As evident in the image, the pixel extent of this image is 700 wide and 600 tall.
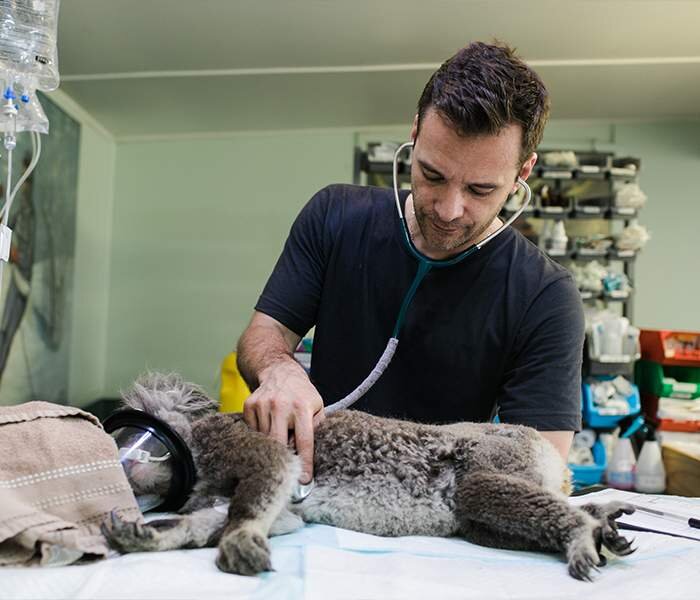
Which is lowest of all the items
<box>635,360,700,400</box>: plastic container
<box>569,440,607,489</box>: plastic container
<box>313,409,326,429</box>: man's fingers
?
<box>569,440,607,489</box>: plastic container

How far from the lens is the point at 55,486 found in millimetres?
977

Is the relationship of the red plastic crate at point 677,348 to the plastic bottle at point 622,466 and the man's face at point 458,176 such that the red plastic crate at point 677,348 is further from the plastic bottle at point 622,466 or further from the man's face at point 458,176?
the man's face at point 458,176

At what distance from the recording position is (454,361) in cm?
159

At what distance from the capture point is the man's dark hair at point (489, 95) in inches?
51.1

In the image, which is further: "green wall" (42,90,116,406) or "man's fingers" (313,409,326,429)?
"green wall" (42,90,116,406)

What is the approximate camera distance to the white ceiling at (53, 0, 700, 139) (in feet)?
11.2

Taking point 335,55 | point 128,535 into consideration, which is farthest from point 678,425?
point 128,535

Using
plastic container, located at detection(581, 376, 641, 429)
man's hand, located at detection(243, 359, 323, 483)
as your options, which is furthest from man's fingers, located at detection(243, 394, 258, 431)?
plastic container, located at detection(581, 376, 641, 429)

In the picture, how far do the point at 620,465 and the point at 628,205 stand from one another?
1.74 m

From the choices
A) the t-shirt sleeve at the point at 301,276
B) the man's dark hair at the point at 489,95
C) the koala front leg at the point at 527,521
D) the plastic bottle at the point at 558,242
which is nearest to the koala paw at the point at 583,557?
the koala front leg at the point at 527,521

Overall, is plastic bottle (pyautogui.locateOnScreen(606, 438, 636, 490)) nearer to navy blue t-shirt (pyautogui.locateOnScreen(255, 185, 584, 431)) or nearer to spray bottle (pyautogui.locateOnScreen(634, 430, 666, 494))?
spray bottle (pyautogui.locateOnScreen(634, 430, 666, 494))

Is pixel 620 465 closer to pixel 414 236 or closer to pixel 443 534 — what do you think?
pixel 414 236

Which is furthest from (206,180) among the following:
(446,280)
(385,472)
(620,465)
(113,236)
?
(385,472)

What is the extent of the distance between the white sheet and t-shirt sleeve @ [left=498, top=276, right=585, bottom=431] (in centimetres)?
44
